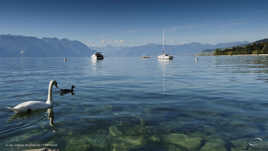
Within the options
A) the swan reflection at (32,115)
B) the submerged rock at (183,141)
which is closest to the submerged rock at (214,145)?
the submerged rock at (183,141)

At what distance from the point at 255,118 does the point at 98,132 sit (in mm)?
7843

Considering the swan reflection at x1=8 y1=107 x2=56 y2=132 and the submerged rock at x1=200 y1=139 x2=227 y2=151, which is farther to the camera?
the swan reflection at x1=8 y1=107 x2=56 y2=132

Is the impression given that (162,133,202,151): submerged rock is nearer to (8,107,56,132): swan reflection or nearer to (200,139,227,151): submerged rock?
(200,139,227,151): submerged rock

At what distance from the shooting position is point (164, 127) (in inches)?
320

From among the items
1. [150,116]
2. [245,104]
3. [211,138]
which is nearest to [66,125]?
[150,116]

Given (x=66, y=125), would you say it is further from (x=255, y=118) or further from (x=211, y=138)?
(x=255, y=118)

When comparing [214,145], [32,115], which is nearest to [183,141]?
[214,145]

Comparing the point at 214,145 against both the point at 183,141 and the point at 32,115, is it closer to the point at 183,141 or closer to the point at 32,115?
the point at 183,141

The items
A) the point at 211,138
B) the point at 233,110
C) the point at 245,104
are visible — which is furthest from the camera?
the point at 245,104

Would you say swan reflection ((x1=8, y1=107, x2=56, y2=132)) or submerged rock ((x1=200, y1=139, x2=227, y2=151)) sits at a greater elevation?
swan reflection ((x1=8, y1=107, x2=56, y2=132))

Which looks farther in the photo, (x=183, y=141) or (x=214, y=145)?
(x=183, y=141)

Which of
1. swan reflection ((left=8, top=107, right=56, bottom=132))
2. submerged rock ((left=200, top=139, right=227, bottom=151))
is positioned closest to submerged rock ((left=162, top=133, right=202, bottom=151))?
submerged rock ((left=200, top=139, right=227, bottom=151))

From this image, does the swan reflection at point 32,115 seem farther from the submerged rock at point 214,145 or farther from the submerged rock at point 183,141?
the submerged rock at point 214,145

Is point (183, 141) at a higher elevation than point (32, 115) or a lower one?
lower
